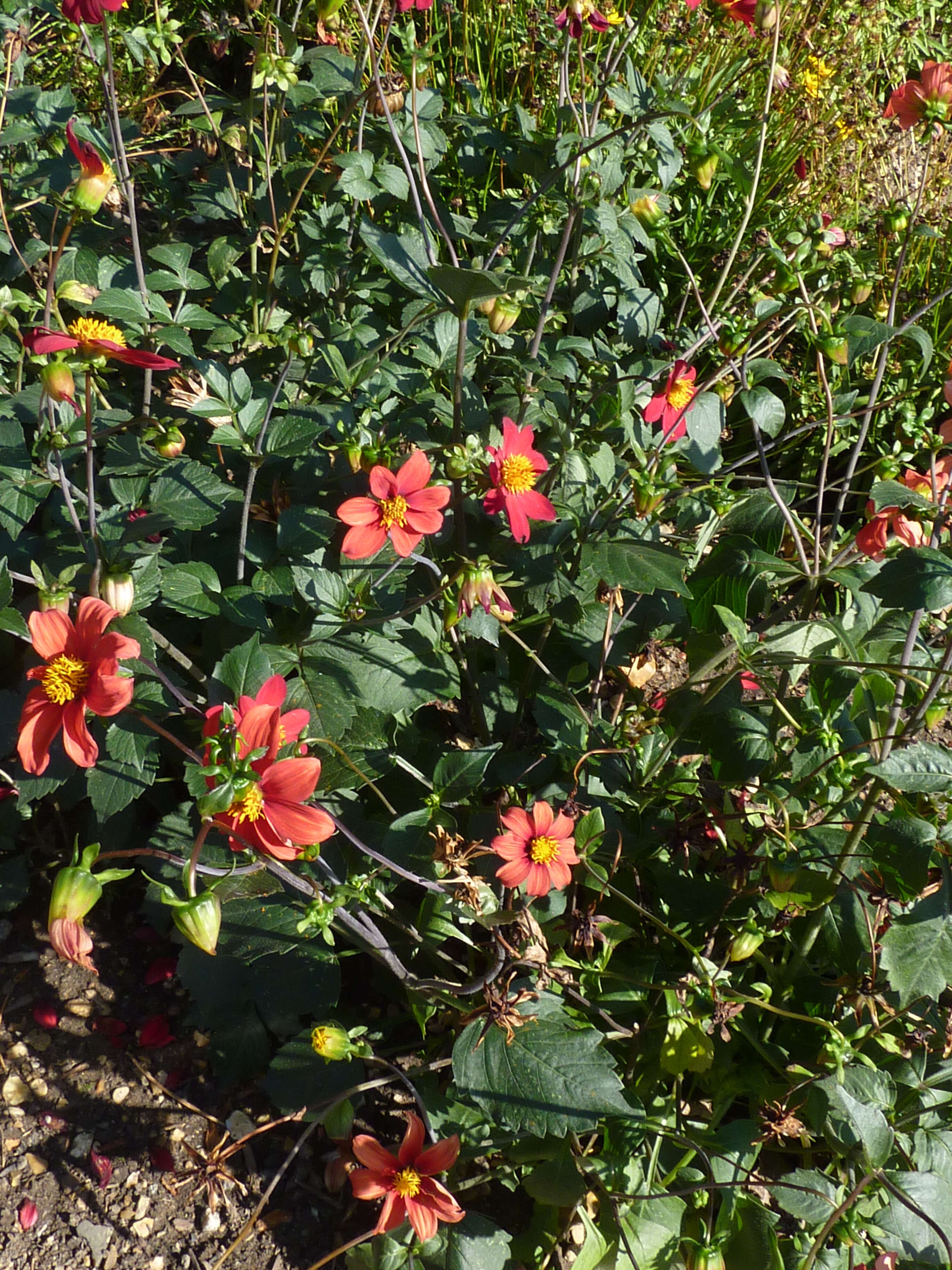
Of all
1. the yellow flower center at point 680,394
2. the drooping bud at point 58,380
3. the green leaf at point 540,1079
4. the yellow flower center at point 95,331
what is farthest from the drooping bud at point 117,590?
the yellow flower center at point 680,394

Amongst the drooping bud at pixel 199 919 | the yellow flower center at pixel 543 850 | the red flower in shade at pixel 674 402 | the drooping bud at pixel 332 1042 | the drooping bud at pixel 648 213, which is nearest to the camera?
the drooping bud at pixel 199 919

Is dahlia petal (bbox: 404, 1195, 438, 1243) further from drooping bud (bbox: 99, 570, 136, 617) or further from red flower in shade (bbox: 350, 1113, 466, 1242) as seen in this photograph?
drooping bud (bbox: 99, 570, 136, 617)

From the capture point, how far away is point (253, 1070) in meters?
1.69

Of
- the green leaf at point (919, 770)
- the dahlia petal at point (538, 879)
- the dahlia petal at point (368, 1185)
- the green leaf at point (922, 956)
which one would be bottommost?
the dahlia petal at point (368, 1185)

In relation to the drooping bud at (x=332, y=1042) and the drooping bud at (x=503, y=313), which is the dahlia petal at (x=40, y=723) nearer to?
the drooping bud at (x=332, y=1042)

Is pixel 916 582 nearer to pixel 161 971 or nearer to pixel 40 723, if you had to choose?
pixel 40 723

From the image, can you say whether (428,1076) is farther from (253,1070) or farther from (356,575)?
(356,575)

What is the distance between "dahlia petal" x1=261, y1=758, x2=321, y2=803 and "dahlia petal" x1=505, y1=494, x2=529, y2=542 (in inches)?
21.5

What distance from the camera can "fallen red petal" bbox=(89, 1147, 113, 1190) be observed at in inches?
63.1

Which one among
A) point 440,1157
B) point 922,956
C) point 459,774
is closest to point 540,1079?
point 440,1157

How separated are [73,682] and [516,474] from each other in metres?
0.72

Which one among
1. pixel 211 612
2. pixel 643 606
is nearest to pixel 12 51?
pixel 211 612

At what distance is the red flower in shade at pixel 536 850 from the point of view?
1.42 m

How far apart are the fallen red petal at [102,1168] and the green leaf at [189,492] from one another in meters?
1.08
